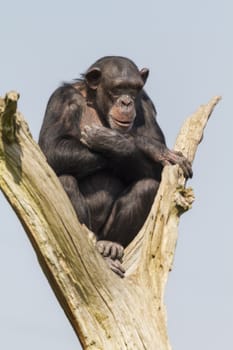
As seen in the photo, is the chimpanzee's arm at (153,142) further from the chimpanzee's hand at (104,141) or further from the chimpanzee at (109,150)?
the chimpanzee's hand at (104,141)

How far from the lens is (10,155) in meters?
6.60

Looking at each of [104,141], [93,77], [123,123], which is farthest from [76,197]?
[93,77]

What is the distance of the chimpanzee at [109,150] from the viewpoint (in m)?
8.75

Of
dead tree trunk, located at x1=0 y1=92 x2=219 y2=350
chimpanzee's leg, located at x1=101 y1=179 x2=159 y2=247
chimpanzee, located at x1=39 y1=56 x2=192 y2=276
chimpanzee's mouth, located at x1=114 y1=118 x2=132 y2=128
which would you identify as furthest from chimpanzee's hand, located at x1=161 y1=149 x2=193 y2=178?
dead tree trunk, located at x1=0 y1=92 x2=219 y2=350

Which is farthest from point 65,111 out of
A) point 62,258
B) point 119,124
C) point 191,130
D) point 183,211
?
point 62,258

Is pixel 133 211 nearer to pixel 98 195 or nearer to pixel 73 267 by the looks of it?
pixel 98 195

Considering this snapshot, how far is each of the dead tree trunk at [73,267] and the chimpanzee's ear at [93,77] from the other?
275 centimetres

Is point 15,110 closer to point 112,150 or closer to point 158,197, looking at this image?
point 158,197

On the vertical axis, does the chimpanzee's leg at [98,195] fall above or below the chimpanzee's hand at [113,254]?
above

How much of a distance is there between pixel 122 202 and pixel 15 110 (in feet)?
9.21

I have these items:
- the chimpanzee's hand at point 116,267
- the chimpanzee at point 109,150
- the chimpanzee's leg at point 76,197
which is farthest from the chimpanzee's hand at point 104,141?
the chimpanzee's hand at point 116,267

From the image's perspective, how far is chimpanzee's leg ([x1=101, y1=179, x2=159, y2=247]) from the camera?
8.79 meters

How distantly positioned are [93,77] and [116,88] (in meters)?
0.31

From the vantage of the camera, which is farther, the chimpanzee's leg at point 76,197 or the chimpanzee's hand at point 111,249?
the chimpanzee's leg at point 76,197
